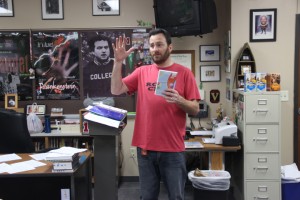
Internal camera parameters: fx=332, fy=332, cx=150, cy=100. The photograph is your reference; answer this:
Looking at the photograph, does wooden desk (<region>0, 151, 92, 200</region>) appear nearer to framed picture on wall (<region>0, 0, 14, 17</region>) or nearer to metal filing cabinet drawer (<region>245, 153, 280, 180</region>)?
metal filing cabinet drawer (<region>245, 153, 280, 180</region>)

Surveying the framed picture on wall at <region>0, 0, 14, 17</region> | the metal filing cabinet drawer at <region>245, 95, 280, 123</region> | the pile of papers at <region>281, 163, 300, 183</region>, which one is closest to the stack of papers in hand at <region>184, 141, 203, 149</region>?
the metal filing cabinet drawer at <region>245, 95, 280, 123</region>

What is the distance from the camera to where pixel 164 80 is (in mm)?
2084

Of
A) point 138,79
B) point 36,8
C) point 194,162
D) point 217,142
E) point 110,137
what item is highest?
point 36,8

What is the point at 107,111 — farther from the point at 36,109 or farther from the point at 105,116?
the point at 36,109

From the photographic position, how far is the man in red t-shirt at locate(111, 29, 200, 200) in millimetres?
2160

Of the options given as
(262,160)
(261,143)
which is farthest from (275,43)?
(262,160)

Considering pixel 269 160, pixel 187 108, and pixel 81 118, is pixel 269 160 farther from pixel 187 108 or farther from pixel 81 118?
pixel 81 118

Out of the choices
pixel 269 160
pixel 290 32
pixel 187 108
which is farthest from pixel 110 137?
pixel 290 32

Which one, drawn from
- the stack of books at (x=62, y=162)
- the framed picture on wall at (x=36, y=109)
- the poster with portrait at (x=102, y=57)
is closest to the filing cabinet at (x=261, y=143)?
the poster with portrait at (x=102, y=57)

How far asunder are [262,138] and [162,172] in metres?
1.51

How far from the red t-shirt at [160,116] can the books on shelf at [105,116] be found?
185mm

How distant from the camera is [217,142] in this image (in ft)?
11.3

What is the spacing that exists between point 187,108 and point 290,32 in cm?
221

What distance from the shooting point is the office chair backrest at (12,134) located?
3066 mm
